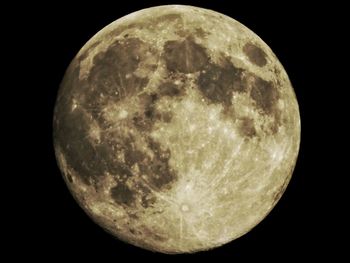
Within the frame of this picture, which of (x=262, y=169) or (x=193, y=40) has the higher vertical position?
(x=193, y=40)

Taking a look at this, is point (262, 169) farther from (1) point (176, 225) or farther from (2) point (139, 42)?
(2) point (139, 42)

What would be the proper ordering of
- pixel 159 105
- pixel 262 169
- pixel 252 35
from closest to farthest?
1. pixel 159 105
2. pixel 262 169
3. pixel 252 35

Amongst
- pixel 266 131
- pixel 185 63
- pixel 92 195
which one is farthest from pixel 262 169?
pixel 92 195

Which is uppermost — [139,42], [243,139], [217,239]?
[139,42]

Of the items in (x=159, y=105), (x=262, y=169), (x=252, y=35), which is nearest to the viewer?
(x=159, y=105)

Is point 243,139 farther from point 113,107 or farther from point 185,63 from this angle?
point 113,107

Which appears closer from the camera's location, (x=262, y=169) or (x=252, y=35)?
(x=262, y=169)
